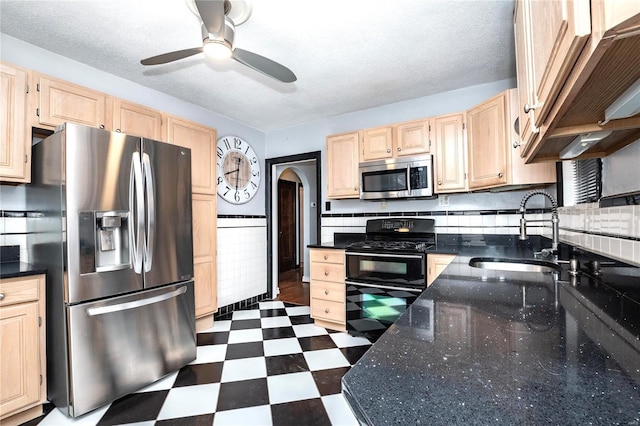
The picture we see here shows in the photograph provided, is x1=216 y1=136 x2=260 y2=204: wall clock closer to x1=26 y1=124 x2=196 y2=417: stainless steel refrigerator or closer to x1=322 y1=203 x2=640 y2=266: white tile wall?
x1=26 y1=124 x2=196 y2=417: stainless steel refrigerator

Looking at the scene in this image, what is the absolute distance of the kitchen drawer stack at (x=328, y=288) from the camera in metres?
2.82

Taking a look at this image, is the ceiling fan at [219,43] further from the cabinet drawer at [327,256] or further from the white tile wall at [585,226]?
the white tile wall at [585,226]

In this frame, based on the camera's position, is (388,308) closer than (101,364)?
No

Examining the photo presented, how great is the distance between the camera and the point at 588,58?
0.51 m

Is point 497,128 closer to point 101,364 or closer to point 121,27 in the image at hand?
point 121,27

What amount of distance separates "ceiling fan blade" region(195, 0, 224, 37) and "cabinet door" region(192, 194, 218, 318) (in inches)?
63.7

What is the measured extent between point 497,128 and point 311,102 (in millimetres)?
1758

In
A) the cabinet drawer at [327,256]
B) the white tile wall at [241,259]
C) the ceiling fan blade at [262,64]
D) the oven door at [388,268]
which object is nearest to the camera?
the ceiling fan blade at [262,64]

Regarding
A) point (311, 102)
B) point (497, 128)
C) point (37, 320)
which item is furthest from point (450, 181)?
point (37, 320)

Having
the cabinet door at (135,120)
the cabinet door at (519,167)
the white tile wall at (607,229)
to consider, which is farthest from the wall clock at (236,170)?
the white tile wall at (607,229)

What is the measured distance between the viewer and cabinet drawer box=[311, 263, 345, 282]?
2.82 meters

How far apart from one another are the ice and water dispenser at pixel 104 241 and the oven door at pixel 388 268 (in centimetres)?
175

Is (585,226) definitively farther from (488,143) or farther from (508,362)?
(508,362)

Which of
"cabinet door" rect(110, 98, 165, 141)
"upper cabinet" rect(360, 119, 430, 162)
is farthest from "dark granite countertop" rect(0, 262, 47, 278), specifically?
"upper cabinet" rect(360, 119, 430, 162)
